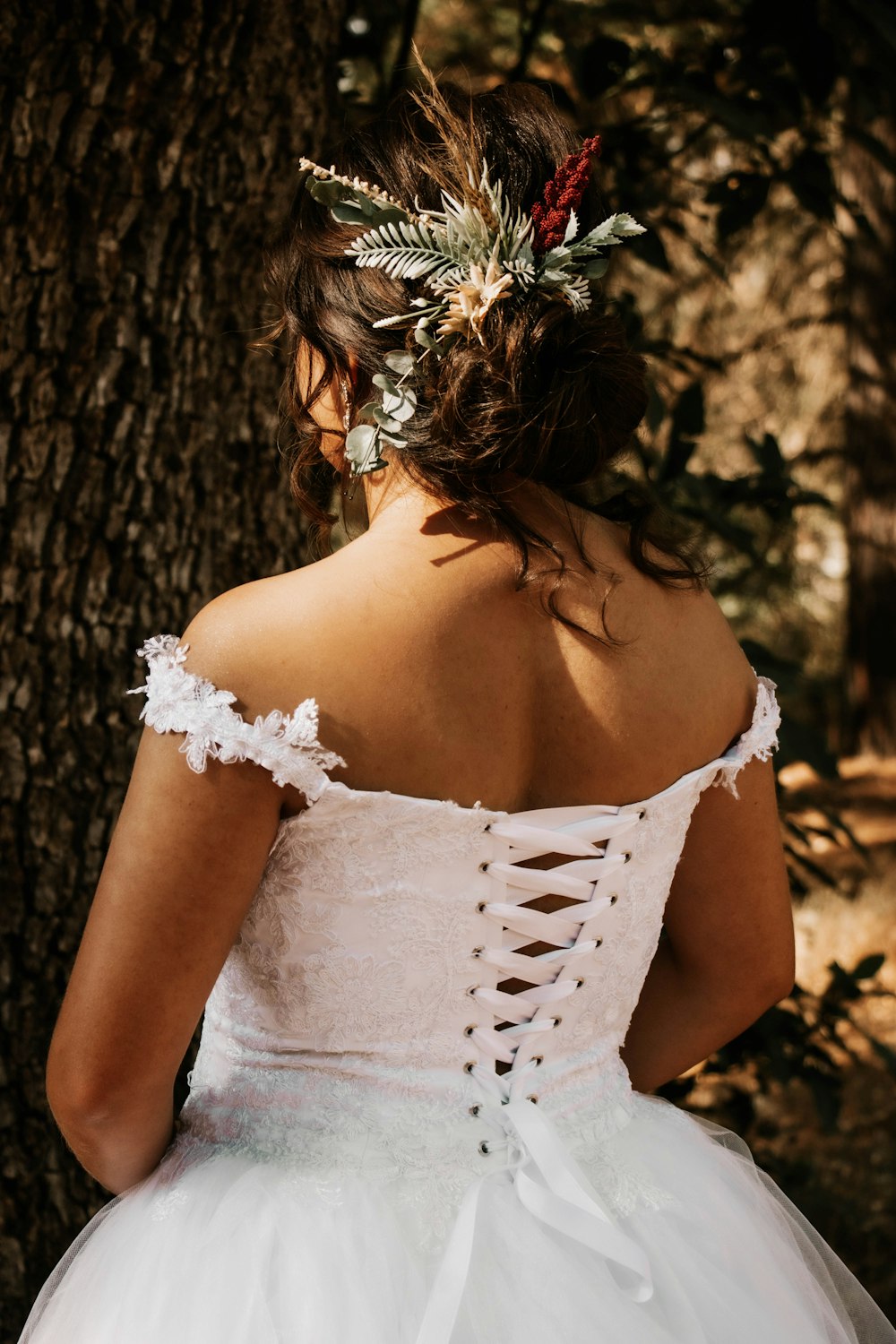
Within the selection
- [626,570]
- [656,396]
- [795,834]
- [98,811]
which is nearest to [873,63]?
[656,396]

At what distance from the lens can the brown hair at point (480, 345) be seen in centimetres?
130

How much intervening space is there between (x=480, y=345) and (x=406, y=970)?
0.68 m

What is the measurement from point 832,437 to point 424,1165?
28.9 feet

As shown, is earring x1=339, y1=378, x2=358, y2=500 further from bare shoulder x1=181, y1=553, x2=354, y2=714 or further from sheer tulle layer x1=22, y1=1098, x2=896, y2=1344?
sheer tulle layer x1=22, y1=1098, x2=896, y2=1344

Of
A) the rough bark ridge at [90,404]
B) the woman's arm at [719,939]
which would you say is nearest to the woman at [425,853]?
the woman's arm at [719,939]

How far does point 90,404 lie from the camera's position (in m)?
2.12

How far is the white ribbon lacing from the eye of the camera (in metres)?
1.29

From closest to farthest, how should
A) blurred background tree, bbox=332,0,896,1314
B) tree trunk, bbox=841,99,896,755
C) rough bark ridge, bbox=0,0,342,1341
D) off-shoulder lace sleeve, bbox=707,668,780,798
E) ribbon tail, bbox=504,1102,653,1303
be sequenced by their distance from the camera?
1. ribbon tail, bbox=504,1102,653,1303
2. off-shoulder lace sleeve, bbox=707,668,780,798
3. rough bark ridge, bbox=0,0,342,1341
4. blurred background tree, bbox=332,0,896,1314
5. tree trunk, bbox=841,99,896,755

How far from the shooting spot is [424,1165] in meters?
1.32

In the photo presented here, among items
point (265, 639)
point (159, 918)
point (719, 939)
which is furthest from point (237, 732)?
point (719, 939)

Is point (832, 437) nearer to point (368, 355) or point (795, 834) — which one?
point (795, 834)

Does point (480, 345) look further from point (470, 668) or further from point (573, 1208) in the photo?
point (573, 1208)

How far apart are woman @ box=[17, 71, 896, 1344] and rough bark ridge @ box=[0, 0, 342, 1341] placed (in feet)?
2.54

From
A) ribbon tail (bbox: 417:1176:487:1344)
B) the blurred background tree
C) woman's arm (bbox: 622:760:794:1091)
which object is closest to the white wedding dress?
ribbon tail (bbox: 417:1176:487:1344)
